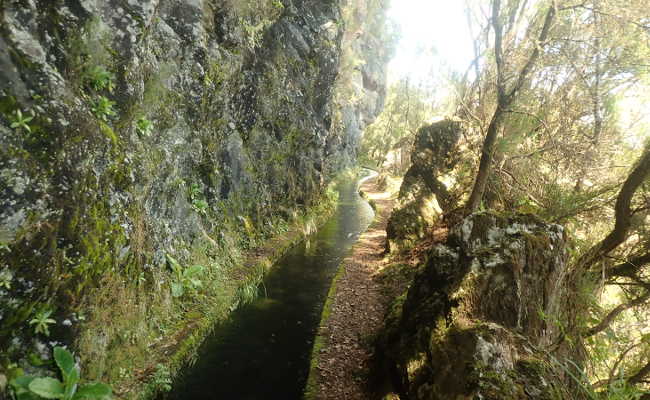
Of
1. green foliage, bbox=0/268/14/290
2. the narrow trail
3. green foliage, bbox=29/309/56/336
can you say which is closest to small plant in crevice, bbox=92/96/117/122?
green foliage, bbox=0/268/14/290

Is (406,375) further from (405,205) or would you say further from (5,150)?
(405,205)

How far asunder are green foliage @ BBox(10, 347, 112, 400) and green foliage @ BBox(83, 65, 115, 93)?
451 cm

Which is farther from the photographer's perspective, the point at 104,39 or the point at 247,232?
the point at 247,232

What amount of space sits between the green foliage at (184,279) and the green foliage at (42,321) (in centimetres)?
334

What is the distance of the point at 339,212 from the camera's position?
2372cm

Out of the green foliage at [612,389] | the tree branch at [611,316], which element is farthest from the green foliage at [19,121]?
the tree branch at [611,316]

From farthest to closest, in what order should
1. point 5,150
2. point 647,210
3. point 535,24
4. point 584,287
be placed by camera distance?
point 535,24, point 647,210, point 584,287, point 5,150

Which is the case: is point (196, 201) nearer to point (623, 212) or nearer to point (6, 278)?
point (6, 278)

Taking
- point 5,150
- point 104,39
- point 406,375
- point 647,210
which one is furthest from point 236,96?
point 647,210

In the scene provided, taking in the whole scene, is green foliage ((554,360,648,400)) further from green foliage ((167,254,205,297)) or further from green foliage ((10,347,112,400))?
green foliage ((167,254,205,297))

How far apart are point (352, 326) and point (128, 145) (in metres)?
6.86

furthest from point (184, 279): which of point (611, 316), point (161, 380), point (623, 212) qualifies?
point (623, 212)

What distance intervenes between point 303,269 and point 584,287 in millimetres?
9295

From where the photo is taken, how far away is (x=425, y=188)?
15148mm
